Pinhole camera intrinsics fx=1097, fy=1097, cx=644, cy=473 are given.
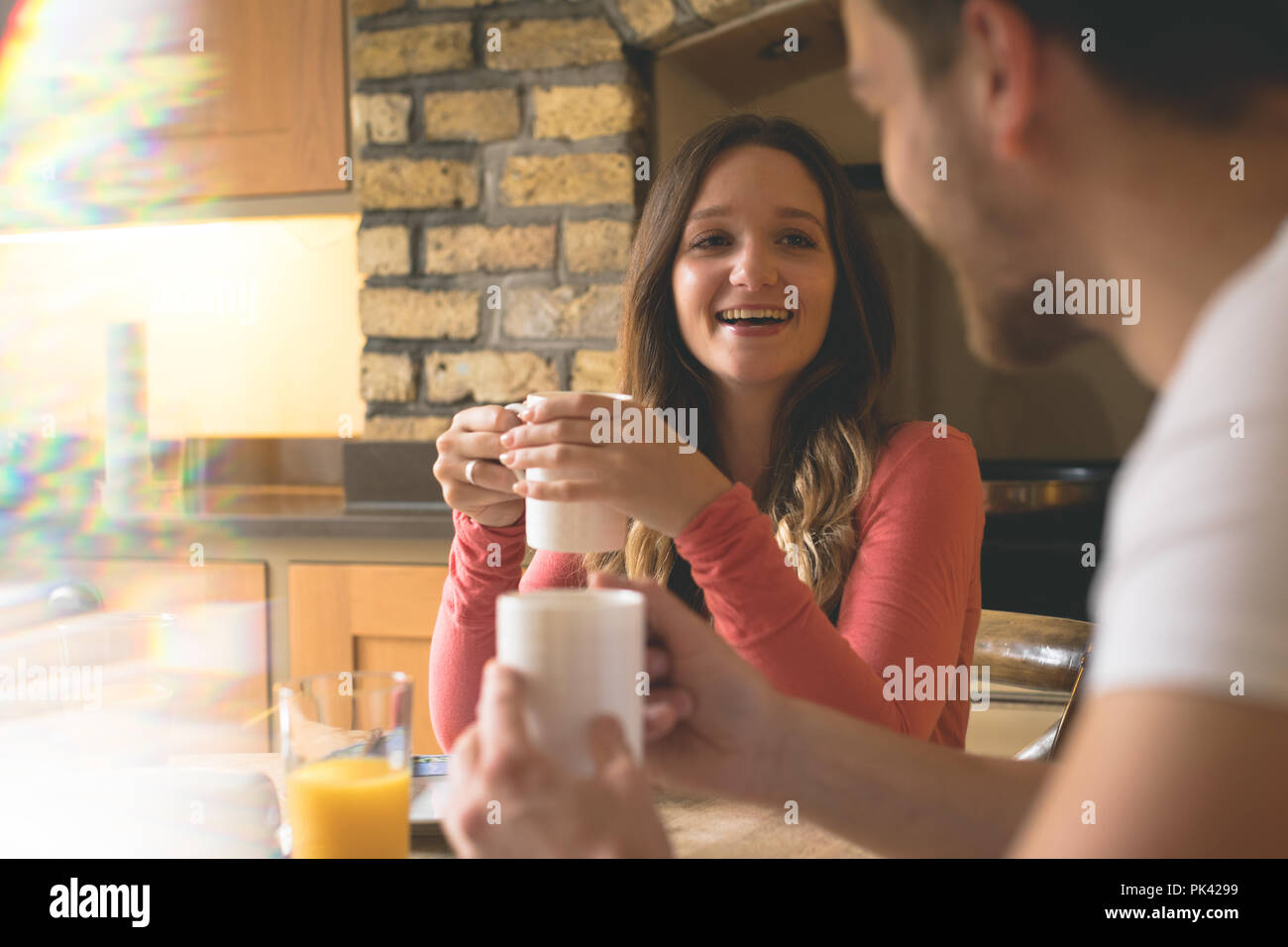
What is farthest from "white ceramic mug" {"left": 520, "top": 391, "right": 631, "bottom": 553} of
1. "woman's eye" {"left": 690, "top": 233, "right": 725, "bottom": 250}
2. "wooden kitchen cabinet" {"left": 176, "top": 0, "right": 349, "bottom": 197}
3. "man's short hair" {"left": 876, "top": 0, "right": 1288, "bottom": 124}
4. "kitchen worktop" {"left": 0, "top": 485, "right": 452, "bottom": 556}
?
"wooden kitchen cabinet" {"left": 176, "top": 0, "right": 349, "bottom": 197}

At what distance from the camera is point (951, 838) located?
0.70m


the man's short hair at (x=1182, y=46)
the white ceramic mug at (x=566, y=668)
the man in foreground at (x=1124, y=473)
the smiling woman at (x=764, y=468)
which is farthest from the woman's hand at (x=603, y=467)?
the man's short hair at (x=1182, y=46)

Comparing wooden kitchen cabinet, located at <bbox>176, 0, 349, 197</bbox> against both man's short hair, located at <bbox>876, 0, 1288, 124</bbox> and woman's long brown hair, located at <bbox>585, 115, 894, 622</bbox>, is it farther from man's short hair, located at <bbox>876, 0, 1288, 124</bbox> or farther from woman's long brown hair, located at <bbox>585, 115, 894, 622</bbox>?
man's short hair, located at <bbox>876, 0, 1288, 124</bbox>

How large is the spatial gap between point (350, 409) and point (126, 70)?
0.90 metres

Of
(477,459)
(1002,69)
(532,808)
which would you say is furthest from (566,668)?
(477,459)

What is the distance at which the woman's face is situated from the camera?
128cm

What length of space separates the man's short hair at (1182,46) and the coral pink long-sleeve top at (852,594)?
54 centimetres

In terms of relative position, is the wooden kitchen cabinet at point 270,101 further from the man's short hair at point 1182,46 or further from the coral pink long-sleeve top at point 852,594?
the man's short hair at point 1182,46

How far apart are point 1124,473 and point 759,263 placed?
32.8 inches

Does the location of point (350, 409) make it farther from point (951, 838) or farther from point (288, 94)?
point (951, 838)

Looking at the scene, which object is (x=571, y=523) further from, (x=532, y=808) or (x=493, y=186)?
(x=493, y=186)

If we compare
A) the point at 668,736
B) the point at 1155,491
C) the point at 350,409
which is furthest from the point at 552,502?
the point at 350,409

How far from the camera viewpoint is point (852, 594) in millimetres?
1141

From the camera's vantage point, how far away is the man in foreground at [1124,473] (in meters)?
0.36
